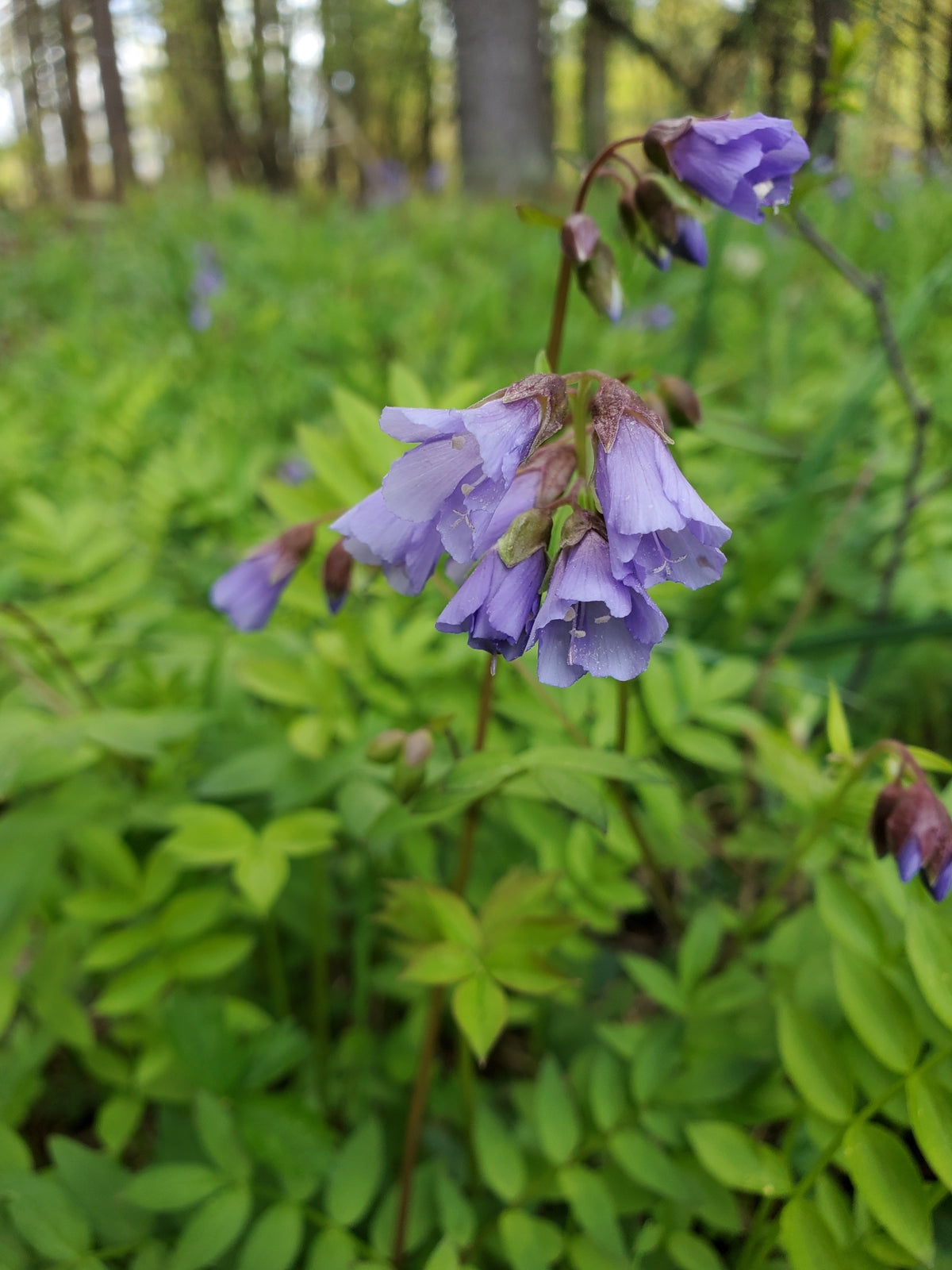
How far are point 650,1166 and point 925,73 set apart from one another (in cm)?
209

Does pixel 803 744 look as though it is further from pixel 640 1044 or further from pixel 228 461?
pixel 228 461

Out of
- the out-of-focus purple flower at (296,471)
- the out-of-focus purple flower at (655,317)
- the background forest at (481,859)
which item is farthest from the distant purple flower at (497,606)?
the out-of-focus purple flower at (655,317)

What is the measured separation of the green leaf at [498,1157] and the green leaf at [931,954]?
22.3 inches

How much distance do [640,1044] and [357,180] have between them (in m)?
22.6

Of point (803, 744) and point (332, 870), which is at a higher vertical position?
point (803, 744)

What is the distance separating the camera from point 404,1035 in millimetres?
1364

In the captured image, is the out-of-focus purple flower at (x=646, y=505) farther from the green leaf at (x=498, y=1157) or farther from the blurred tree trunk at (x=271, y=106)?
the blurred tree trunk at (x=271, y=106)

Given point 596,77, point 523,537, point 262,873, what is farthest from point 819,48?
point 596,77

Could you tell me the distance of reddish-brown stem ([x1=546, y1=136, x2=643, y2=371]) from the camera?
0.97 m

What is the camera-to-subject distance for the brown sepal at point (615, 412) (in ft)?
2.36

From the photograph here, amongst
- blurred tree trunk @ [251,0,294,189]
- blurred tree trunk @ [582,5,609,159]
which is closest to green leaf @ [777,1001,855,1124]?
blurred tree trunk @ [582,5,609,159]

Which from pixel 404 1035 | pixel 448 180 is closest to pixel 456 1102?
pixel 404 1035

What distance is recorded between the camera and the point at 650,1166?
3.40 feet

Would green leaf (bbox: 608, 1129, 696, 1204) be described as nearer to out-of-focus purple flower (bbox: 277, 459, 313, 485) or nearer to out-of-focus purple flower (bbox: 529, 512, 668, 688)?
out-of-focus purple flower (bbox: 529, 512, 668, 688)
